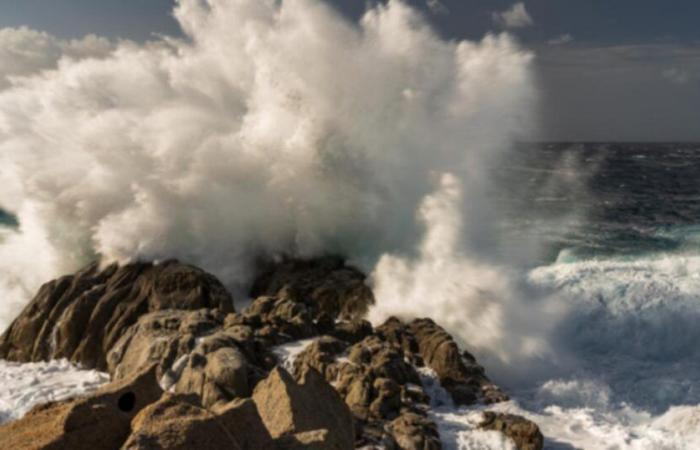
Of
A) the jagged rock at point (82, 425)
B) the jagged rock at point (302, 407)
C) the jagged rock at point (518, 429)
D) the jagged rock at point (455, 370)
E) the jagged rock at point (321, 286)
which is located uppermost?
the jagged rock at point (321, 286)

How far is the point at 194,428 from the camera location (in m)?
4.96

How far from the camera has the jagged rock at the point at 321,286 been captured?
16.6m

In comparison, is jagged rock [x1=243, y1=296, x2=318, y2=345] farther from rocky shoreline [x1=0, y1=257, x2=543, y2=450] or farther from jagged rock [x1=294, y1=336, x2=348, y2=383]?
jagged rock [x1=294, y1=336, x2=348, y2=383]

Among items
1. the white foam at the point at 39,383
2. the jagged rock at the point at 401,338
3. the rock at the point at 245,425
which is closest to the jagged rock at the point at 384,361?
the jagged rock at the point at 401,338

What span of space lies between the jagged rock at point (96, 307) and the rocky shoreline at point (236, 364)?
33 mm

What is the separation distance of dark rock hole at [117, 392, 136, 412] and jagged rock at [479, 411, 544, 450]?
6441 millimetres

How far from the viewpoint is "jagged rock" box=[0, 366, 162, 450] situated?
543 centimetres

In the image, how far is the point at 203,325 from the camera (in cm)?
1288

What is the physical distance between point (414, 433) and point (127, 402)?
505 cm

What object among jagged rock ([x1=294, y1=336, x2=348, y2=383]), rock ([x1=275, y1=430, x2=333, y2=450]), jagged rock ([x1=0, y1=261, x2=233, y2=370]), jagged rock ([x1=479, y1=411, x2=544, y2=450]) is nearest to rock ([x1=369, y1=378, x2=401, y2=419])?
jagged rock ([x1=294, y1=336, x2=348, y2=383])

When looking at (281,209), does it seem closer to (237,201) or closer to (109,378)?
(237,201)

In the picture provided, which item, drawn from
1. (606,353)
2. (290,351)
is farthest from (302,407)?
(606,353)

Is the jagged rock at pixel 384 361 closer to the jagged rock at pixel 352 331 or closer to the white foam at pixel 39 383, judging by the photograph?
the jagged rock at pixel 352 331

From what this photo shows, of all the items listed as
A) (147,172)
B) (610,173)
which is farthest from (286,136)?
(610,173)
